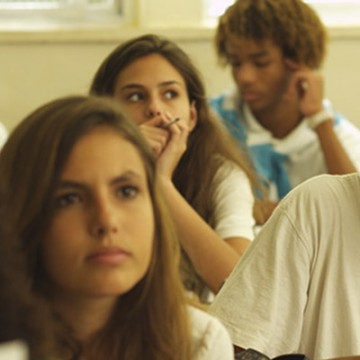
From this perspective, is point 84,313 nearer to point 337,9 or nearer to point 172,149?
point 172,149

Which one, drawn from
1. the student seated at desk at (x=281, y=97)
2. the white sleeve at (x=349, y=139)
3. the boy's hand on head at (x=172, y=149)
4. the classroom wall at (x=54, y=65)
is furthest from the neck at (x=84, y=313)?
the classroom wall at (x=54, y=65)

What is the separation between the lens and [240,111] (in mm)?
2832

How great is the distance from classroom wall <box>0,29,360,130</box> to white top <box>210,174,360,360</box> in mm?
2117

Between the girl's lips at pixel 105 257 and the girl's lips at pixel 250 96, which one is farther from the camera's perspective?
the girl's lips at pixel 250 96

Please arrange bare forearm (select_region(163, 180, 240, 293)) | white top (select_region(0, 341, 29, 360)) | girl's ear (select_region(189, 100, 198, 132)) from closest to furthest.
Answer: white top (select_region(0, 341, 29, 360)) → bare forearm (select_region(163, 180, 240, 293)) → girl's ear (select_region(189, 100, 198, 132))

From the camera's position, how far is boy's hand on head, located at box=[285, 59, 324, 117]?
2.84 m

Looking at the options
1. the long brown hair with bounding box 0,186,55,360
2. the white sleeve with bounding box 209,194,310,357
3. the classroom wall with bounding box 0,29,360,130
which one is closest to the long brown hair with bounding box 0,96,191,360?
the white sleeve with bounding box 209,194,310,357

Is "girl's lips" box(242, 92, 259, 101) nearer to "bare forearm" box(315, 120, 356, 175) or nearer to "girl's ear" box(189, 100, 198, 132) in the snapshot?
"bare forearm" box(315, 120, 356, 175)

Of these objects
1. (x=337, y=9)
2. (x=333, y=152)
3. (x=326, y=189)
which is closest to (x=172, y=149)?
(x=326, y=189)

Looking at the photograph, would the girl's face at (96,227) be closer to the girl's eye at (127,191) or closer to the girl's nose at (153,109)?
the girl's eye at (127,191)

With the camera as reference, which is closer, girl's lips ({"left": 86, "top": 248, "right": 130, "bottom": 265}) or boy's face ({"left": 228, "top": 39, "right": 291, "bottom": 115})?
girl's lips ({"left": 86, "top": 248, "right": 130, "bottom": 265})

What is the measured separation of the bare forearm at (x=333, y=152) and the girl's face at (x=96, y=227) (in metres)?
1.77

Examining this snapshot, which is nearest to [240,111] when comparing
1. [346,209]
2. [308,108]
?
[308,108]

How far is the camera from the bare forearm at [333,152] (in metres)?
2.66
